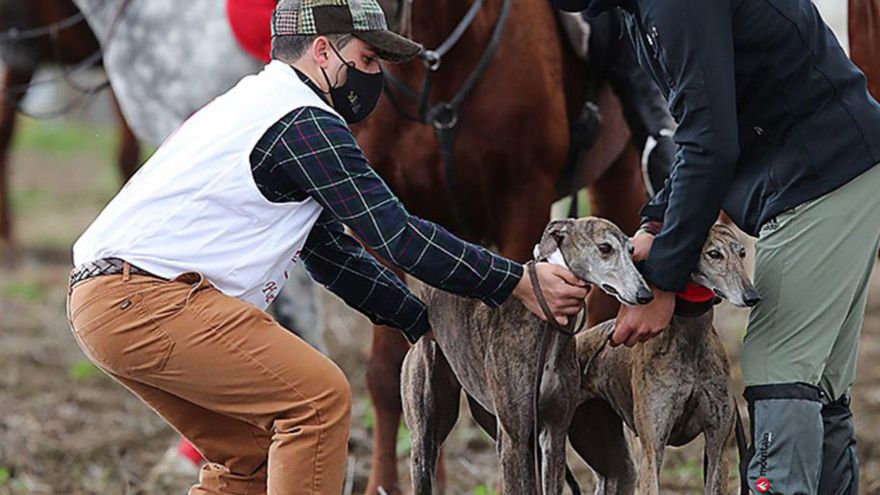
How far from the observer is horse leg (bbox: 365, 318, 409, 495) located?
197 inches

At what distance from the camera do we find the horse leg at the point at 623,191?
5781mm

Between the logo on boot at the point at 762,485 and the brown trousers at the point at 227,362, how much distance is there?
3.18 feet

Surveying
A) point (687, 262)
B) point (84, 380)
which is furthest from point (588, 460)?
point (84, 380)

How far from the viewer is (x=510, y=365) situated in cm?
357

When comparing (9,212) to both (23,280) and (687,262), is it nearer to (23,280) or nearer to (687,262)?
(23,280)

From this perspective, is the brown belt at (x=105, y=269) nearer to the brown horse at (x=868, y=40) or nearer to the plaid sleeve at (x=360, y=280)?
the plaid sleeve at (x=360, y=280)

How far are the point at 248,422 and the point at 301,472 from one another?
0.21 meters

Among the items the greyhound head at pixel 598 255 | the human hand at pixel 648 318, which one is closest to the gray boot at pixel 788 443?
the human hand at pixel 648 318

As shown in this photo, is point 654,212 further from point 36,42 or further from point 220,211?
point 36,42

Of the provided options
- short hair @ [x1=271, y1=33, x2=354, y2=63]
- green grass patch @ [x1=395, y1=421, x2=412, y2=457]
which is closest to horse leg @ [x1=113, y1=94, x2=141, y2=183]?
green grass patch @ [x1=395, y1=421, x2=412, y2=457]

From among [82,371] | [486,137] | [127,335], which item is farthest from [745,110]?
[82,371]

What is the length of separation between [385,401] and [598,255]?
1.76 meters

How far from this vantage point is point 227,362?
3.46m

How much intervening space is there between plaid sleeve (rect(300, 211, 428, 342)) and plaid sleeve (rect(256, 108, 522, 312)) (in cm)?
31
